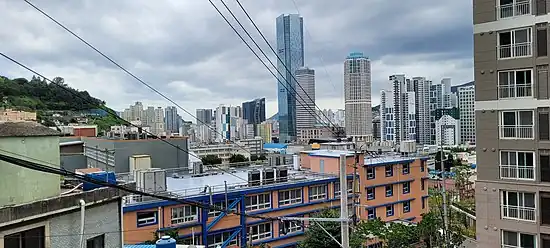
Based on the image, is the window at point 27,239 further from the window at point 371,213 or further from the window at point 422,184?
the window at point 422,184

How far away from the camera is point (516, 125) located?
1181 cm

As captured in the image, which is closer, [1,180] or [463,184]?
[1,180]

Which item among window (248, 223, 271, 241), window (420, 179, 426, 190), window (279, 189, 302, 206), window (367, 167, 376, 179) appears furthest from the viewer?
window (420, 179, 426, 190)

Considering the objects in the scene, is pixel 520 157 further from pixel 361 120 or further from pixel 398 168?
pixel 398 168

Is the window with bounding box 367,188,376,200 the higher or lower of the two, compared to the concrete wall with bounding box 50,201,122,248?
lower

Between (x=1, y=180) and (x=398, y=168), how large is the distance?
2371 cm

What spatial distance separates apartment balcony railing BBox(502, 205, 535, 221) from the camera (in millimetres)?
11508

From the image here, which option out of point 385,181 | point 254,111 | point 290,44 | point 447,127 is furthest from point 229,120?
point 290,44

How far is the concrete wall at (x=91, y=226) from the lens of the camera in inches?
193

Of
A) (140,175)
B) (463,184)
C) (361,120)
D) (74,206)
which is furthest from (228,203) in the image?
(463,184)

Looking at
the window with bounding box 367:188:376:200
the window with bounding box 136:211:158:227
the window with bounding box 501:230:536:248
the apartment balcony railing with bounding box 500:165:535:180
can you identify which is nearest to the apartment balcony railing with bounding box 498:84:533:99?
the apartment balcony railing with bounding box 500:165:535:180

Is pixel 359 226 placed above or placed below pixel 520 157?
below

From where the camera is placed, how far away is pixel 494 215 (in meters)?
12.1

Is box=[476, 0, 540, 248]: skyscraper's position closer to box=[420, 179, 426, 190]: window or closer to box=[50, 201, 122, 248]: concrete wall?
box=[50, 201, 122, 248]: concrete wall
